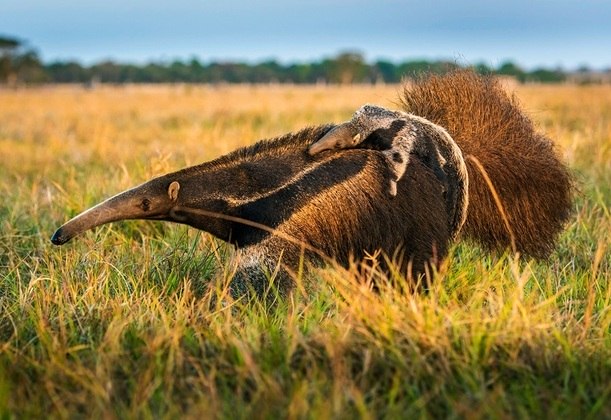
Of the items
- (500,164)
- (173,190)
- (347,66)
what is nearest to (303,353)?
(173,190)

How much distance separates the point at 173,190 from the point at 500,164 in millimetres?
2033

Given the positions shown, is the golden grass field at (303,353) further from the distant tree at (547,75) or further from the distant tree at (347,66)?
the distant tree at (347,66)

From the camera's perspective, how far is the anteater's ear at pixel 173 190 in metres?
3.99

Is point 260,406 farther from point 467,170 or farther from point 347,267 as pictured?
point 467,170

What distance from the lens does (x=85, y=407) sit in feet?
9.53

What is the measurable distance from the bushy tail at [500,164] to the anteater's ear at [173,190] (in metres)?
1.74

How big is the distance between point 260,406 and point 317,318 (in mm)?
958

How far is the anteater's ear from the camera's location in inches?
157

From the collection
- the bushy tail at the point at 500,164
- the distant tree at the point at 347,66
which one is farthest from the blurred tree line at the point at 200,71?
the bushy tail at the point at 500,164

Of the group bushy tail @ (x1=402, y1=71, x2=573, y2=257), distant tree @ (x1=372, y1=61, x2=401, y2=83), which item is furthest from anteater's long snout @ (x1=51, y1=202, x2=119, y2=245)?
distant tree @ (x1=372, y1=61, x2=401, y2=83)

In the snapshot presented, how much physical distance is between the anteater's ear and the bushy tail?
1.74m

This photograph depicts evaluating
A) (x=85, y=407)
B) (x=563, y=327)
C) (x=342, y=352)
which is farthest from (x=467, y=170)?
(x=85, y=407)

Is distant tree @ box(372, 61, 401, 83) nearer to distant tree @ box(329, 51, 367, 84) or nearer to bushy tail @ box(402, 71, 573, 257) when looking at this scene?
distant tree @ box(329, 51, 367, 84)

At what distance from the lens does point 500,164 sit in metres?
4.86
